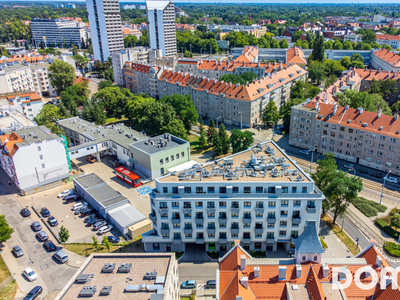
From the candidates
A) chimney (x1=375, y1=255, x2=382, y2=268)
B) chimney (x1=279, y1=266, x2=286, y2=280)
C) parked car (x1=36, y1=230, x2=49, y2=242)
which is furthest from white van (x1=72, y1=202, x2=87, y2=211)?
chimney (x1=375, y1=255, x2=382, y2=268)

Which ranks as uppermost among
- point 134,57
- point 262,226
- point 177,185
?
point 134,57

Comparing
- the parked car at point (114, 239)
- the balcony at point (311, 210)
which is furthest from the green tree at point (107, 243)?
the balcony at point (311, 210)

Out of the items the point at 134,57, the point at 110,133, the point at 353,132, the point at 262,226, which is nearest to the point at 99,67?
the point at 134,57

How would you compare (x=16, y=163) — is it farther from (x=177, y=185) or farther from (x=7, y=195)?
(x=177, y=185)

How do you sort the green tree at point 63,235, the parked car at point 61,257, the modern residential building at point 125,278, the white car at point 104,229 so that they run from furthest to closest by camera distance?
the white car at point 104,229 → the green tree at point 63,235 → the parked car at point 61,257 → the modern residential building at point 125,278

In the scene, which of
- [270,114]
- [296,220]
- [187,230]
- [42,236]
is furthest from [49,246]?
[270,114]

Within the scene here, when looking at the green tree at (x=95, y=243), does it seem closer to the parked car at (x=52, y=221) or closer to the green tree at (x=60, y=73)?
the parked car at (x=52, y=221)
